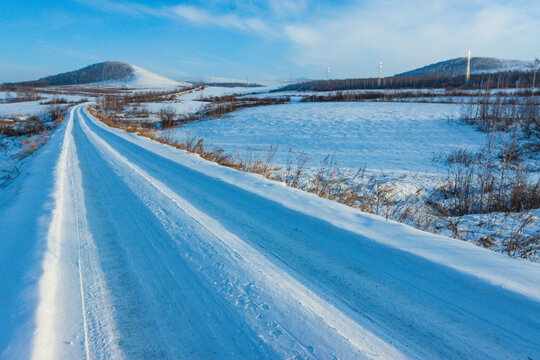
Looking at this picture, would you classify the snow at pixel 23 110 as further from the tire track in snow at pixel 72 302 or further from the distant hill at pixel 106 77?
the distant hill at pixel 106 77

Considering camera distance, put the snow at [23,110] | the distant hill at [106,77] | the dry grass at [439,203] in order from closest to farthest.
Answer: the dry grass at [439,203], the snow at [23,110], the distant hill at [106,77]

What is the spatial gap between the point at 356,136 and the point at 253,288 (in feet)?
48.4

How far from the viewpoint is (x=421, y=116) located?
768 inches

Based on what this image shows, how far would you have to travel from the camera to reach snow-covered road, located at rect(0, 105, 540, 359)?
150 cm

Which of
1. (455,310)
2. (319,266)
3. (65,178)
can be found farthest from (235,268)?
(65,178)

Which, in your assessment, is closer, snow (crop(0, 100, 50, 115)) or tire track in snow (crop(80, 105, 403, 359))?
tire track in snow (crop(80, 105, 403, 359))

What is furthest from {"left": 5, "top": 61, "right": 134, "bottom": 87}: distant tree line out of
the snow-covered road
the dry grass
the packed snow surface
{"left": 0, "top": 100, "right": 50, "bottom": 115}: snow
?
the snow-covered road

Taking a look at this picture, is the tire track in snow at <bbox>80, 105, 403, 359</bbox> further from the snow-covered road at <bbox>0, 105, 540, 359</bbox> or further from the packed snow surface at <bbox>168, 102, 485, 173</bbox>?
the packed snow surface at <bbox>168, 102, 485, 173</bbox>

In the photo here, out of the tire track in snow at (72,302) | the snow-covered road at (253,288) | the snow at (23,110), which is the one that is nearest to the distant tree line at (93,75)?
the snow at (23,110)

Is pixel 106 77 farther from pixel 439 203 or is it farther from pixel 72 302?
pixel 72 302

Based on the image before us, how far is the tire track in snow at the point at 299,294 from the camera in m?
1.51

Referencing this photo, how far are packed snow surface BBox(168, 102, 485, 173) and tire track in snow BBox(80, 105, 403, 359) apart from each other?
7.43 metres

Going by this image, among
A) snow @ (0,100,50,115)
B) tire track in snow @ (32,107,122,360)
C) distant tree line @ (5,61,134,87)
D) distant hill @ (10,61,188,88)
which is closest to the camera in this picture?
tire track in snow @ (32,107,122,360)

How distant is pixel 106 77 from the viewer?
16438cm
